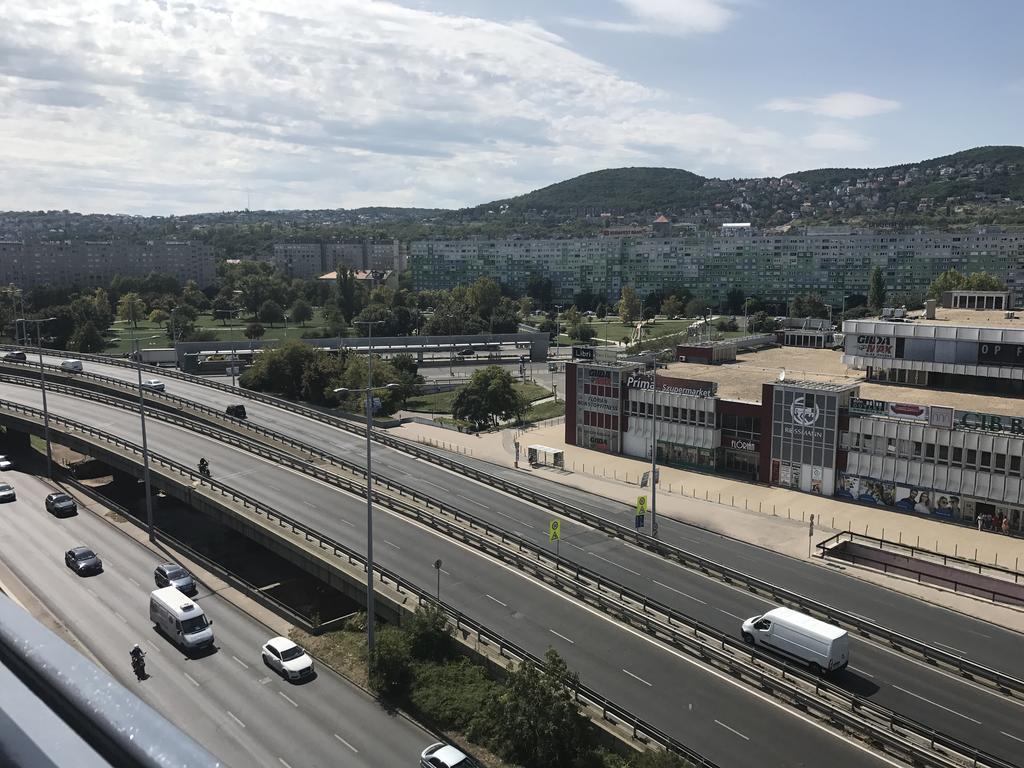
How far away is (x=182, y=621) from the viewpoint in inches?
1473

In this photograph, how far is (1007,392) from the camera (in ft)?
225

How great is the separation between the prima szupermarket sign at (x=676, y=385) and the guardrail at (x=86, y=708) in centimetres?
6979

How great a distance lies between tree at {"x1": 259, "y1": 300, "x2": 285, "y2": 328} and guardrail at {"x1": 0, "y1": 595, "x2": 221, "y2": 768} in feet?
579

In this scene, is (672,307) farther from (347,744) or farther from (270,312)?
(347,744)

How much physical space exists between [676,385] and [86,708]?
238 ft

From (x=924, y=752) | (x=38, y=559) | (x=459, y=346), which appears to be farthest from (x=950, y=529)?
(x=459, y=346)

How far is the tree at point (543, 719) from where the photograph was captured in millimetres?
27406

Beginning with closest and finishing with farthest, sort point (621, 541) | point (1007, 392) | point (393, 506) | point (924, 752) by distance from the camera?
point (924, 752), point (621, 541), point (393, 506), point (1007, 392)

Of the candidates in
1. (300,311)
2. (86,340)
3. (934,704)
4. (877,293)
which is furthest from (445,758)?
(877,293)

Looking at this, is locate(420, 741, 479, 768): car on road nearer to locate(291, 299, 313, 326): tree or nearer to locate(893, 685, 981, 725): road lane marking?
locate(893, 685, 981, 725): road lane marking

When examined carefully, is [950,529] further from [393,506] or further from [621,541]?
[393,506]

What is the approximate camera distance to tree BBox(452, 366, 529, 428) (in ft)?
290

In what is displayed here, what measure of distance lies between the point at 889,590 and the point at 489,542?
882 inches

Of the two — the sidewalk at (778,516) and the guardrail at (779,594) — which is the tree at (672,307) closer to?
the sidewalk at (778,516)
